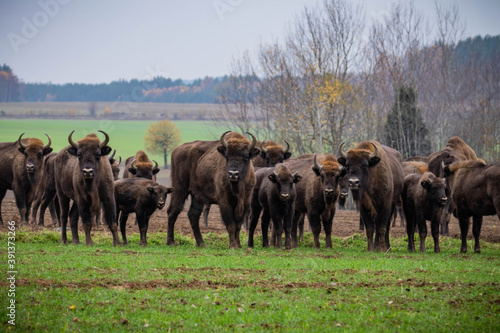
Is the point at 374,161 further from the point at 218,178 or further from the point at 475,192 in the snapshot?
the point at 218,178

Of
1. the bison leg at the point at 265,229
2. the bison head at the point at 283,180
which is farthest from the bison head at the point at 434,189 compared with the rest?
the bison leg at the point at 265,229

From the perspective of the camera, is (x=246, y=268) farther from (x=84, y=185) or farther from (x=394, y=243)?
(x=394, y=243)

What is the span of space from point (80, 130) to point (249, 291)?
73.9 m

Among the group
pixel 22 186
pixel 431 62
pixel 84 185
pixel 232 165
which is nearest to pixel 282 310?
pixel 232 165

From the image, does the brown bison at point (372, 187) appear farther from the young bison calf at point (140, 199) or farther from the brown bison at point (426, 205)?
the young bison calf at point (140, 199)

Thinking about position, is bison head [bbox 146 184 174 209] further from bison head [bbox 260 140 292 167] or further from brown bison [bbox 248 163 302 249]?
bison head [bbox 260 140 292 167]

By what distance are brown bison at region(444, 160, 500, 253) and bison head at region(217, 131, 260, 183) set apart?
5417mm

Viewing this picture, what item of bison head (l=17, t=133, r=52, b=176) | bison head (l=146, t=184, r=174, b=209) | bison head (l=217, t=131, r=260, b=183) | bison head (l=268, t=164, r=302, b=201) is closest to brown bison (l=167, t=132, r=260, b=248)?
bison head (l=217, t=131, r=260, b=183)

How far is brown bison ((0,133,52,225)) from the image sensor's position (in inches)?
803

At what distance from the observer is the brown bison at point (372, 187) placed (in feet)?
50.3

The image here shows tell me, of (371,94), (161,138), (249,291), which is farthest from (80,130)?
(249,291)

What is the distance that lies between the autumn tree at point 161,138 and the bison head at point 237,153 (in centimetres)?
6533

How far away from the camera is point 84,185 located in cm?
1494

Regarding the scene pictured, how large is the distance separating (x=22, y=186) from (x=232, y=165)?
933cm
